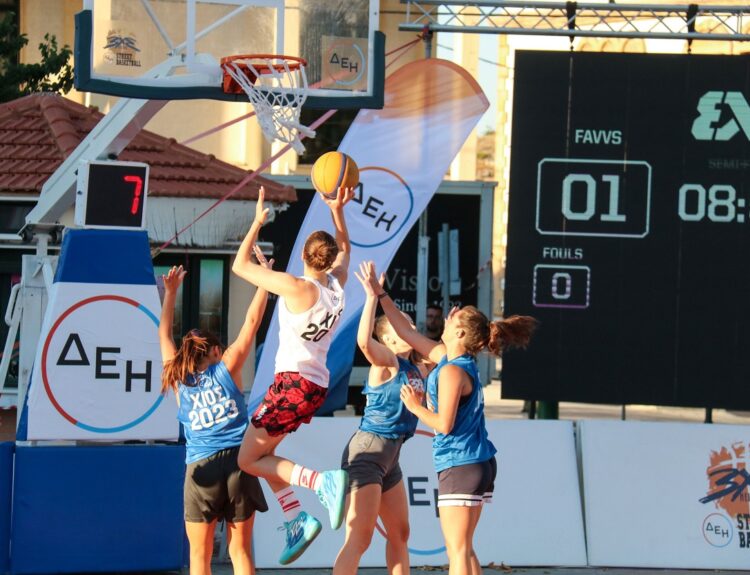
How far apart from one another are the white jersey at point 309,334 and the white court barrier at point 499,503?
256 cm

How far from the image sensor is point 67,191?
28.4 ft

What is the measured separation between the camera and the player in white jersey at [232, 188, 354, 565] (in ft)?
21.2

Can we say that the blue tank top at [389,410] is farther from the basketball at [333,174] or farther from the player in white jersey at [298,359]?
the basketball at [333,174]

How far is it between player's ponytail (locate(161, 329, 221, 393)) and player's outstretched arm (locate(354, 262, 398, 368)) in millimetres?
815

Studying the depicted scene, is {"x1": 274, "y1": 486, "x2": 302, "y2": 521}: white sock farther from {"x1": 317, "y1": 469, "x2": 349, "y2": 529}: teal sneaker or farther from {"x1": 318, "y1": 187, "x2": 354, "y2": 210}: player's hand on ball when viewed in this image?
{"x1": 318, "y1": 187, "x2": 354, "y2": 210}: player's hand on ball

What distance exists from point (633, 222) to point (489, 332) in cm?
528

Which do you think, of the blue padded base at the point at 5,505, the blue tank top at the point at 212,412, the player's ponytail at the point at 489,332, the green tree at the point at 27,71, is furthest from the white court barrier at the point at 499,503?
the green tree at the point at 27,71

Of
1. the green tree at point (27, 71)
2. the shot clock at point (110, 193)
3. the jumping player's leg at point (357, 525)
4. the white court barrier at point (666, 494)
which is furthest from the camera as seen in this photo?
the green tree at point (27, 71)

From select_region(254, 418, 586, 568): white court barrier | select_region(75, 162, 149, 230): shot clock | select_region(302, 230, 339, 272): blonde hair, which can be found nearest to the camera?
select_region(302, 230, 339, 272): blonde hair

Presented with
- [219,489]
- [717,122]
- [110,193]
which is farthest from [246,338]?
[717,122]

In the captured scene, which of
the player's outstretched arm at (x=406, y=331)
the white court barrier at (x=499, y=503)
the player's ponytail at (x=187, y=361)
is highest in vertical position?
the player's outstretched arm at (x=406, y=331)

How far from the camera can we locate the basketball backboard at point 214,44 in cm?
841

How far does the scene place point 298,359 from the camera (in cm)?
652

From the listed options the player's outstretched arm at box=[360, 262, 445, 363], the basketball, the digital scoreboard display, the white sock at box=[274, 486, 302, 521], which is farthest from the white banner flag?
the white sock at box=[274, 486, 302, 521]
